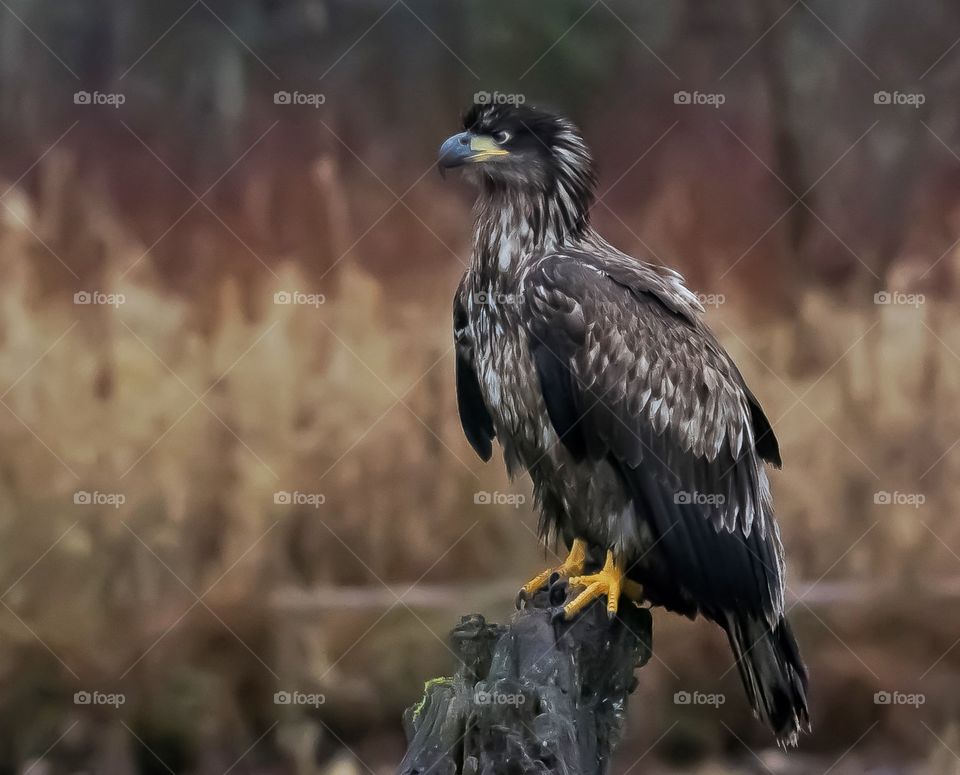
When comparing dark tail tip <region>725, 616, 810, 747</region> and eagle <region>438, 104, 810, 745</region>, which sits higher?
eagle <region>438, 104, 810, 745</region>

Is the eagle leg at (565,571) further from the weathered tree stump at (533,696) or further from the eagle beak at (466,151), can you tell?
the eagle beak at (466,151)

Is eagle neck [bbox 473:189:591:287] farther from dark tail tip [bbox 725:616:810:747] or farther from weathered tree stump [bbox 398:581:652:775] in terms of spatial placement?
dark tail tip [bbox 725:616:810:747]

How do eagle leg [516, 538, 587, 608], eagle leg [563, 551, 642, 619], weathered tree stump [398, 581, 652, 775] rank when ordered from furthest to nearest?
eagle leg [516, 538, 587, 608]
eagle leg [563, 551, 642, 619]
weathered tree stump [398, 581, 652, 775]

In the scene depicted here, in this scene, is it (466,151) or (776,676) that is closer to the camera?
(776,676)

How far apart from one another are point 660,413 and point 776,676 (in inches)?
34.5

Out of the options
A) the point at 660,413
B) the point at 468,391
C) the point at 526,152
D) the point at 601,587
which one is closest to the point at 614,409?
the point at 660,413

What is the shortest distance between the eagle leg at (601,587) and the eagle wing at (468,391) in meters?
0.74

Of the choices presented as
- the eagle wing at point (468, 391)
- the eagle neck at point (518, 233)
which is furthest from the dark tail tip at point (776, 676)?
the eagle neck at point (518, 233)

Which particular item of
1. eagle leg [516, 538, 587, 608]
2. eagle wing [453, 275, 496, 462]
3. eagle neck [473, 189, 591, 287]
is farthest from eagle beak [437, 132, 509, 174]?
eagle leg [516, 538, 587, 608]

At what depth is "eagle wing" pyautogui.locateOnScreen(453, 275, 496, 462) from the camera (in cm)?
378

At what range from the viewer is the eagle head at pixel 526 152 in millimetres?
3637

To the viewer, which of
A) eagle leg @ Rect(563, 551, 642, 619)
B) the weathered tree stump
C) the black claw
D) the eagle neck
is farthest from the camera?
the eagle neck

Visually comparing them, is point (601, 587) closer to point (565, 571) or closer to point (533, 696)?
point (565, 571)

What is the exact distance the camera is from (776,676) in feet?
11.3
